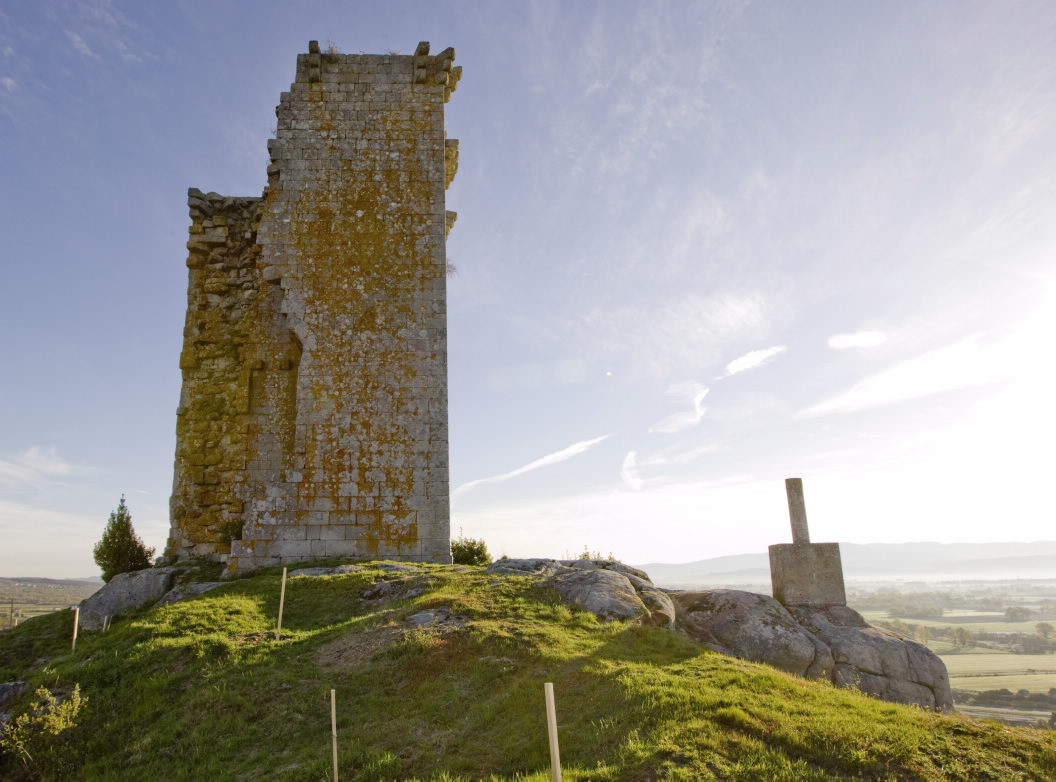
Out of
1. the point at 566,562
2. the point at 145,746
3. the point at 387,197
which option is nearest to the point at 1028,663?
the point at 566,562

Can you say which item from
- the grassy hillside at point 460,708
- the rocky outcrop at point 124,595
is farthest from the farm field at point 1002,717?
the rocky outcrop at point 124,595

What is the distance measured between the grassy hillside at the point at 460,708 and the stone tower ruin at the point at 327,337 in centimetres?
370

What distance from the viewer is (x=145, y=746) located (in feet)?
21.9

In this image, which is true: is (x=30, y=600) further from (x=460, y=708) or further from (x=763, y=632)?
(x=763, y=632)

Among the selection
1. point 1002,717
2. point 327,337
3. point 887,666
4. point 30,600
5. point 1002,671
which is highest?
point 327,337

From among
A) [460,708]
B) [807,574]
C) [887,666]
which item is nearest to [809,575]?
[807,574]

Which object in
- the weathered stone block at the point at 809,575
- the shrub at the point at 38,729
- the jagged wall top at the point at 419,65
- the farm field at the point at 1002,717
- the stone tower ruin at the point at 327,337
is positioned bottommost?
the farm field at the point at 1002,717

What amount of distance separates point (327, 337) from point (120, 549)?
277 inches

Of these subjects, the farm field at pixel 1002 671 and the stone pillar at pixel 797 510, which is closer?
the stone pillar at pixel 797 510

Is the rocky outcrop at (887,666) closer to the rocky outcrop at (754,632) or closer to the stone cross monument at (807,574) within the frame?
the rocky outcrop at (754,632)

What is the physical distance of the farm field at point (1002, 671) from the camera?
26.7 meters

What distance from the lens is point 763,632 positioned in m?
10.7

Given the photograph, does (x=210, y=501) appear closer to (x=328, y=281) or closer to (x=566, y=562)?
(x=328, y=281)

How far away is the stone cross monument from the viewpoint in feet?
48.0
